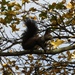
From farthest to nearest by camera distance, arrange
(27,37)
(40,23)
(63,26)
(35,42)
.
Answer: (40,23) < (63,26) < (27,37) < (35,42)

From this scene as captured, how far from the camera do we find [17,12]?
378 cm

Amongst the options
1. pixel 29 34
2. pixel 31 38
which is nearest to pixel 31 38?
pixel 31 38

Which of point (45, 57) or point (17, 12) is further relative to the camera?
point (45, 57)

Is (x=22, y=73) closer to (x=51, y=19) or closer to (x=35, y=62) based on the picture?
(x=35, y=62)

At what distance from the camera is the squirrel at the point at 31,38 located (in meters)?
3.02

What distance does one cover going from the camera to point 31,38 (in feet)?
10.5

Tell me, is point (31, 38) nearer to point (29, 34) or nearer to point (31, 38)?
point (31, 38)

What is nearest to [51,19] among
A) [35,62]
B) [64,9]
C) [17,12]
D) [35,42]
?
[64,9]

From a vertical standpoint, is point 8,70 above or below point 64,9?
below

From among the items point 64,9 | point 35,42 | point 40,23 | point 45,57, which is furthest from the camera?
point 45,57

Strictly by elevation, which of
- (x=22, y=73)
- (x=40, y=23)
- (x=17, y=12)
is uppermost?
(x=17, y=12)

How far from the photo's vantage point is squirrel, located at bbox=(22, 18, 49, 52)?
302 centimetres

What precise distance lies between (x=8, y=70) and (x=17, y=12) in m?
1.07

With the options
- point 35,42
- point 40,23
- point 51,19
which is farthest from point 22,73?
point 35,42
